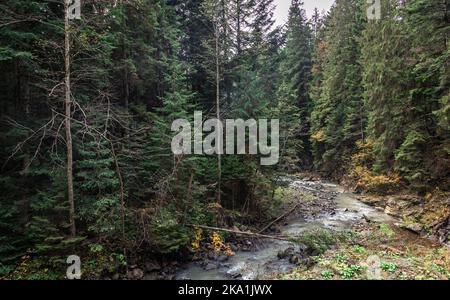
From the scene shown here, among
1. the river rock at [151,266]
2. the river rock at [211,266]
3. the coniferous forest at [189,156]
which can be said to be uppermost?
the coniferous forest at [189,156]

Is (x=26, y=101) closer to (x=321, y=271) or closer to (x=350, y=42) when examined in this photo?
(x=321, y=271)

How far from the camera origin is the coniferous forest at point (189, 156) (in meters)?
8.27

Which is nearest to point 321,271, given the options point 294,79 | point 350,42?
point 350,42

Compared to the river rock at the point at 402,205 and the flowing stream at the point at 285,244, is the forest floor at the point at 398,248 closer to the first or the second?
the river rock at the point at 402,205

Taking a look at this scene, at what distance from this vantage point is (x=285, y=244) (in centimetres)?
1245

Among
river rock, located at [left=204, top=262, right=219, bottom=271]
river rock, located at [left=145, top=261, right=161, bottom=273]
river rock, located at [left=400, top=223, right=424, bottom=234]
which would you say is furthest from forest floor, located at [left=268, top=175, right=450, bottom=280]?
river rock, located at [left=145, top=261, right=161, bottom=273]

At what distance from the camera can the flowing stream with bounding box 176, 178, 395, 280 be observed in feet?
32.2

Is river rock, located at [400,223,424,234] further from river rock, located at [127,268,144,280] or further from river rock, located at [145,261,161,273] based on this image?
river rock, located at [127,268,144,280]

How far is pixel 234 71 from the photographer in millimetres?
15406

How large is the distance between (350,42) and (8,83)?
27246 mm

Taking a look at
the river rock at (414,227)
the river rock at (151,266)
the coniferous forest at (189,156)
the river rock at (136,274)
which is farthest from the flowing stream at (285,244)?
the river rock at (414,227)

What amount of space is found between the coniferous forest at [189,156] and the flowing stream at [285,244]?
0.38ft

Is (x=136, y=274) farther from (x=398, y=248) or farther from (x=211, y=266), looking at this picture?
(x=398, y=248)
